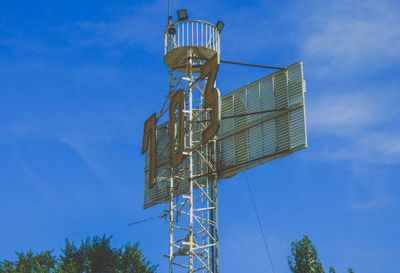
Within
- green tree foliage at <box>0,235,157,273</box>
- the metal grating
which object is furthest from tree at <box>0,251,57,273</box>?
the metal grating

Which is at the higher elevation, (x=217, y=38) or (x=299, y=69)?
(x=217, y=38)

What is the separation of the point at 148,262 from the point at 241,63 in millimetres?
16203

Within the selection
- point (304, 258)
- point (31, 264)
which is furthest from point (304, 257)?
point (31, 264)

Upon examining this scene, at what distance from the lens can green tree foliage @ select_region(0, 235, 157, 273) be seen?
45.8 metres

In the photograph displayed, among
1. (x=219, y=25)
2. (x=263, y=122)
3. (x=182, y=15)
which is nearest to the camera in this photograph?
(x=263, y=122)

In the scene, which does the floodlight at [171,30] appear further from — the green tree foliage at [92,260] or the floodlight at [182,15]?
the green tree foliage at [92,260]

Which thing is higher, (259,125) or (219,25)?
(219,25)

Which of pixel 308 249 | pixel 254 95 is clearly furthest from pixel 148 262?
pixel 254 95

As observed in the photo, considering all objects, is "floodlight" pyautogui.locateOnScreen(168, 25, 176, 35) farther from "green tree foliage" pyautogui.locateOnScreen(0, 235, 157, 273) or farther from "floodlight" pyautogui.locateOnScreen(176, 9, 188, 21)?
"green tree foliage" pyautogui.locateOnScreen(0, 235, 157, 273)

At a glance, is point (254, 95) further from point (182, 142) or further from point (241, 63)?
point (182, 142)

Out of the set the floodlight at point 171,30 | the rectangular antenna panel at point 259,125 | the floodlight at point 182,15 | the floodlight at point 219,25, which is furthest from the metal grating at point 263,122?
the floodlight at point 182,15

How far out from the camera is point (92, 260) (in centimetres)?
4725

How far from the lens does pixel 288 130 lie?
3462 centimetres

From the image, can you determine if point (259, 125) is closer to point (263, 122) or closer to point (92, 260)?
point (263, 122)
